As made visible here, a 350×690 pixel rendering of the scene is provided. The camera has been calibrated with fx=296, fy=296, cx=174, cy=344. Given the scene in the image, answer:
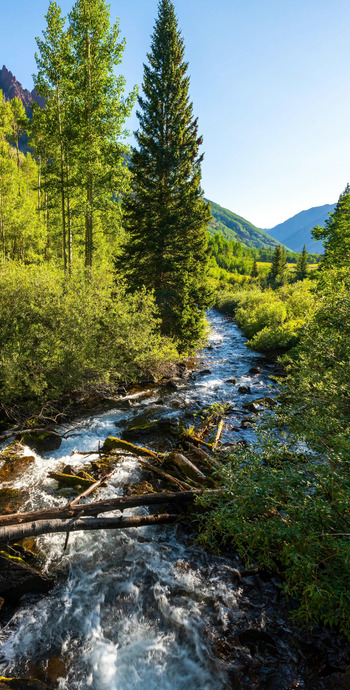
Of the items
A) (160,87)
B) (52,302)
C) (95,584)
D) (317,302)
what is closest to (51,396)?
(52,302)

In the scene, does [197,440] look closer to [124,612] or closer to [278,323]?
[124,612]

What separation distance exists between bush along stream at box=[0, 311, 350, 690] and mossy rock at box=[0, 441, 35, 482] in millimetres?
48

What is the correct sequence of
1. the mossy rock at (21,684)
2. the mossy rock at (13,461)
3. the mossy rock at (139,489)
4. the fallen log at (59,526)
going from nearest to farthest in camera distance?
1. the mossy rock at (21,684)
2. the fallen log at (59,526)
3. the mossy rock at (139,489)
4. the mossy rock at (13,461)

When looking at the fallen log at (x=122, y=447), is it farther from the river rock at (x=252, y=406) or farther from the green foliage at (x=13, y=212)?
the green foliage at (x=13, y=212)

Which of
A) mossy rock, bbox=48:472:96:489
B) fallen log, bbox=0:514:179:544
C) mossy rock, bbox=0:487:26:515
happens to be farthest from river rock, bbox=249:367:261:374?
mossy rock, bbox=0:487:26:515

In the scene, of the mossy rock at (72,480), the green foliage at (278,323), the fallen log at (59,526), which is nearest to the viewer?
the fallen log at (59,526)

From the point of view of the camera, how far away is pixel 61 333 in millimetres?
12391

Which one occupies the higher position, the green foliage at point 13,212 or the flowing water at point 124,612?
the green foliage at point 13,212

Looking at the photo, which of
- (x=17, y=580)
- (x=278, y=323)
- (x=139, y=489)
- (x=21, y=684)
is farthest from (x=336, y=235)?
(x=21, y=684)

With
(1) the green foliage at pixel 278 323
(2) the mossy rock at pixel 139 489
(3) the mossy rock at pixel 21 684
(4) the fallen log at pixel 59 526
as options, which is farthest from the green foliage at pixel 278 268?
(3) the mossy rock at pixel 21 684

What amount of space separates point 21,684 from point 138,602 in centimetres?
211

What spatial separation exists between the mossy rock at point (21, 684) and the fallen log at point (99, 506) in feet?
6.48

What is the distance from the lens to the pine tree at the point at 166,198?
19.8 m

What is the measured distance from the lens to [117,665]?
15.0 feet
